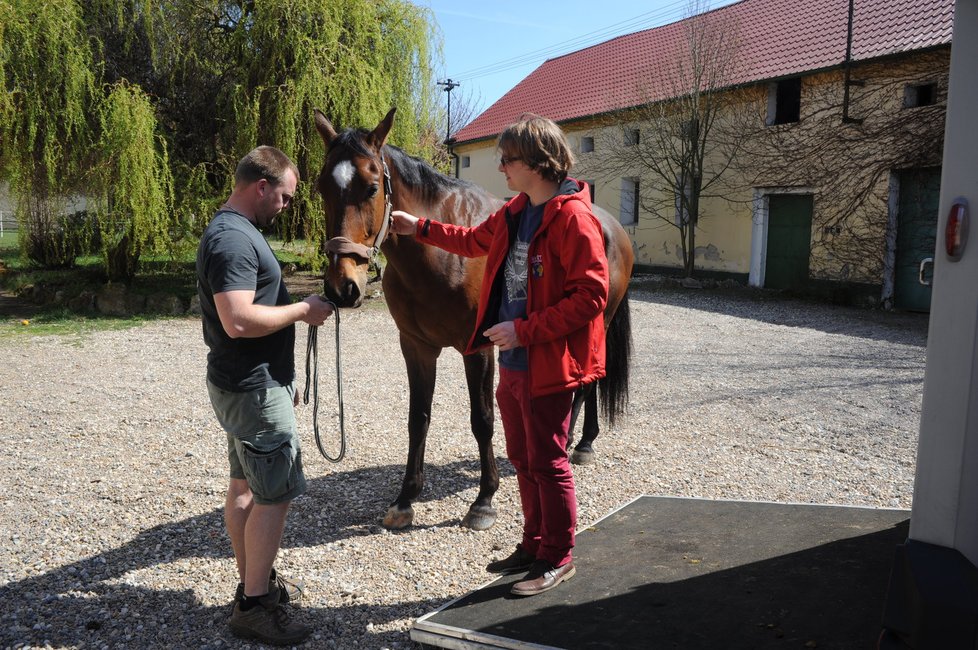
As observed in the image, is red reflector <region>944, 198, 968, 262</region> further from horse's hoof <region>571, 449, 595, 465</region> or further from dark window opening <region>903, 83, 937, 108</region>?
dark window opening <region>903, 83, 937, 108</region>

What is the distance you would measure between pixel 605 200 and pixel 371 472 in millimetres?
19420

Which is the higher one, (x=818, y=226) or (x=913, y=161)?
(x=913, y=161)

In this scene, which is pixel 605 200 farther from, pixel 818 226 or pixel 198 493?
pixel 198 493

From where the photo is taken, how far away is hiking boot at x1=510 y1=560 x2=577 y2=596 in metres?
2.82

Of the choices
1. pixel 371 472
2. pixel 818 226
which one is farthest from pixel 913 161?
pixel 371 472

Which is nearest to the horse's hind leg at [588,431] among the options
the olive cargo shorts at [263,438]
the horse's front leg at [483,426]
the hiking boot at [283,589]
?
the horse's front leg at [483,426]

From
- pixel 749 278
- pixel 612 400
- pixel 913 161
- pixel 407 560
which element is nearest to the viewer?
pixel 407 560

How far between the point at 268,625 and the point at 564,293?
1649mm

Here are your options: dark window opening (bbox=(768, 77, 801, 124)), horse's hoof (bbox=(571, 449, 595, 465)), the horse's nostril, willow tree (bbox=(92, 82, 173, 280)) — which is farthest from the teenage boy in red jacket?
dark window opening (bbox=(768, 77, 801, 124))

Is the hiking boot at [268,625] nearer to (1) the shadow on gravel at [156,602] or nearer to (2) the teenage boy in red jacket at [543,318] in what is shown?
(1) the shadow on gravel at [156,602]

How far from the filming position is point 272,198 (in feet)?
8.74

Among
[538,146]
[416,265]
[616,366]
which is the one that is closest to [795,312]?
[616,366]

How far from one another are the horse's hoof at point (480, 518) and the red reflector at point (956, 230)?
2.65 m

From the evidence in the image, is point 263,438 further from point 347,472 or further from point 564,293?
point 347,472
